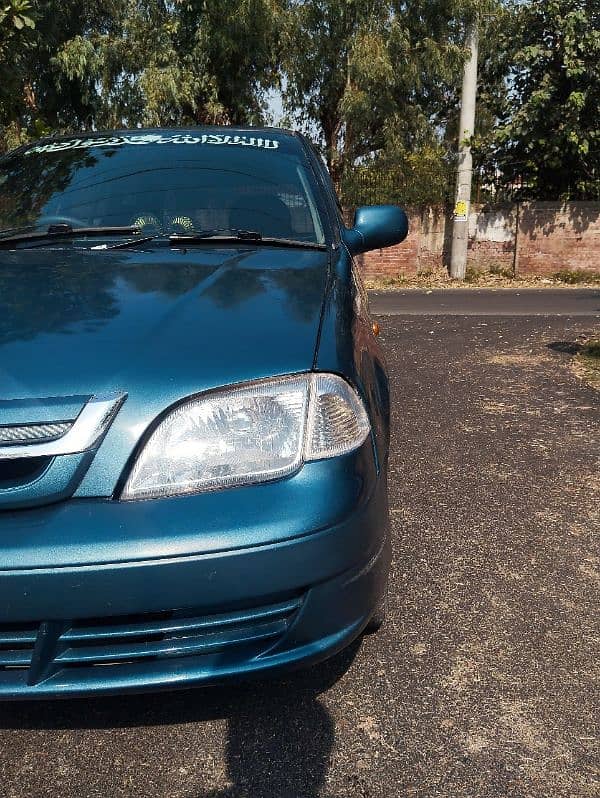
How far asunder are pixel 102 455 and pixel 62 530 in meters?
0.18

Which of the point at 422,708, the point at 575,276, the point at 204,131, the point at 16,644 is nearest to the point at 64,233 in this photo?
the point at 204,131

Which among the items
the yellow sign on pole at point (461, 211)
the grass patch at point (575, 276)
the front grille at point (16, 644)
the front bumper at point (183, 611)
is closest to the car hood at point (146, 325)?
the front bumper at point (183, 611)

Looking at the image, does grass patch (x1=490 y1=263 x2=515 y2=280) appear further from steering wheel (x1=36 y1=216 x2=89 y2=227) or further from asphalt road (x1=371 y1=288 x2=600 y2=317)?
steering wheel (x1=36 y1=216 x2=89 y2=227)

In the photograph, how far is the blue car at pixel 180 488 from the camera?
62.5 inches

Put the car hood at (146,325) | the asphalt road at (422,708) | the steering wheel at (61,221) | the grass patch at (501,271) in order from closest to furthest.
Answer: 1. the car hood at (146,325)
2. the asphalt road at (422,708)
3. the steering wheel at (61,221)
4. the grass patch at (501,271)

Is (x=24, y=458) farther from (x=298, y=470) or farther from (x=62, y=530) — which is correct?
(x=298, y=470)

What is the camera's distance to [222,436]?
5.63 feet

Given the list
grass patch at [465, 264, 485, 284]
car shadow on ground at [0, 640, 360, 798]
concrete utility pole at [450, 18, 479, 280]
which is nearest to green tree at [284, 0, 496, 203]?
concrete utility pole at [450, 18, 479, 280]

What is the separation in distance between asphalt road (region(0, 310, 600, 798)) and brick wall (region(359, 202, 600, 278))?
12914 mm

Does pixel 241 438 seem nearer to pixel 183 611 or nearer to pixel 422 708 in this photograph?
pixel 183 611

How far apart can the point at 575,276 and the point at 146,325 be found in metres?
15.2

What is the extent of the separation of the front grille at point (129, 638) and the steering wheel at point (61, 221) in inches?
68.1

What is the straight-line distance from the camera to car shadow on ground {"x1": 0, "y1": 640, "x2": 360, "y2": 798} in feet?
5.96

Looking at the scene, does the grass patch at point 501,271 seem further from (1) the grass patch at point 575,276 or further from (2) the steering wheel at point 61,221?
(2) the steering wheel at point 61,221
